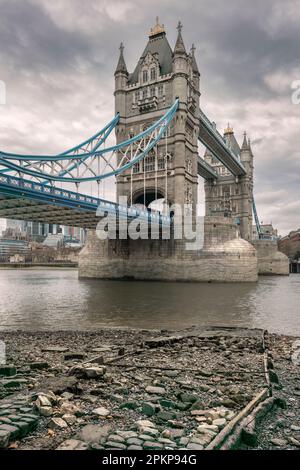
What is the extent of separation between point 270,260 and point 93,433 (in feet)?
183

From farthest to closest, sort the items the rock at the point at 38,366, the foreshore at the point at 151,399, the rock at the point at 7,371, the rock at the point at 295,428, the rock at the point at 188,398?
the rock at the point at 38,366, the rock at the point at 7,371, the rock at the point at 188,398, the rock at the point at 295,428, the foreshore at the point at 151,399

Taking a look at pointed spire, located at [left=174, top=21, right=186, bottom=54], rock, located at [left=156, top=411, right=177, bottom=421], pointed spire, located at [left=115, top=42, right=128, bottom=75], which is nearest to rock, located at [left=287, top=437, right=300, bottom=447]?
rock, located at [left=156, top=411, right=177, bottom=421]

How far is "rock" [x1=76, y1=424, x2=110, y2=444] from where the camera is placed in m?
3.21

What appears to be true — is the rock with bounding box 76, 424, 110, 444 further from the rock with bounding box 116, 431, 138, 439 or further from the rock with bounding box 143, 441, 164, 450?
the rock with bounding box 143, 441, 164, 450

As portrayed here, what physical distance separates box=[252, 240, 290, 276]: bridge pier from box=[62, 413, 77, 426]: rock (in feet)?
180

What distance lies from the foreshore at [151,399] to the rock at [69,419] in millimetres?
14

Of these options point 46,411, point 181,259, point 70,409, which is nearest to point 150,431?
point 70,409

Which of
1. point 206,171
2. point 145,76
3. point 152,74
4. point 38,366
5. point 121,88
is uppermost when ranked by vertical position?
point 152,74

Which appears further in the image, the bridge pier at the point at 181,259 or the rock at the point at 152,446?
the bridge pier at the point at 181,259

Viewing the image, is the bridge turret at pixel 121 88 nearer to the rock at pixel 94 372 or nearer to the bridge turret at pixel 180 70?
the bridge turret at pixel 180 70

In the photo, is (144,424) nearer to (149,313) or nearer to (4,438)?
(4,438)

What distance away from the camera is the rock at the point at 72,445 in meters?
3.02

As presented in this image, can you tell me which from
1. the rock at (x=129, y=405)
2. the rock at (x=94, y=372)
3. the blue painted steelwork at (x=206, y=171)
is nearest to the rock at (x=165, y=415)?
the rock at (x=129, y=405)

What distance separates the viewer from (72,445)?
3.07 meters
